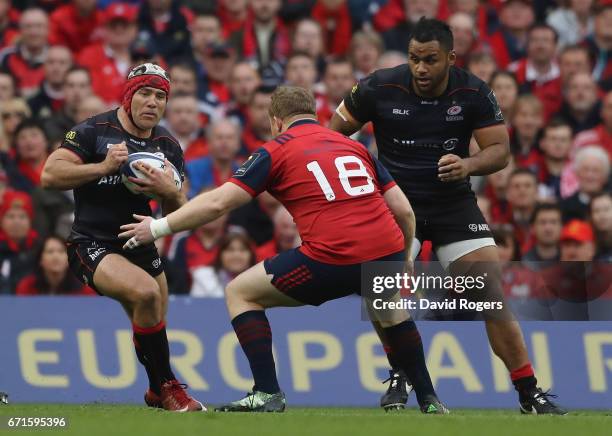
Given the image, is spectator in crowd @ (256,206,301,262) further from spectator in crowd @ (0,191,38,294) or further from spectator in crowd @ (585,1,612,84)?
spectator in crowd @ (585,1,612,84)

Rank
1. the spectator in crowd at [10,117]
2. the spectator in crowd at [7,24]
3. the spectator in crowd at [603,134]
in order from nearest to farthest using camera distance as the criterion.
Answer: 1. the spectator in crowd at [10,117]
2. the spectator in crowd at [603,134]
3. the spectator in crowd at [7,24]

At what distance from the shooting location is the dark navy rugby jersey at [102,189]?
32.1 feet

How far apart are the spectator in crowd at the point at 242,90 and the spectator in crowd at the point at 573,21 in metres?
4.08

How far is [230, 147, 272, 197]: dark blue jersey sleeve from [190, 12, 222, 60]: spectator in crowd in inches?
310

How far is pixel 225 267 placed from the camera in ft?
43.9

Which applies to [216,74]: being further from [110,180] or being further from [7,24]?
[110,180]

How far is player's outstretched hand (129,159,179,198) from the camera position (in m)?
9.52

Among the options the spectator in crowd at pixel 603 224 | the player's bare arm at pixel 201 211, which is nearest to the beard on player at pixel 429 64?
the player's bare arm at pixel 201 211

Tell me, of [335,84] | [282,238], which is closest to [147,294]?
[282,238]

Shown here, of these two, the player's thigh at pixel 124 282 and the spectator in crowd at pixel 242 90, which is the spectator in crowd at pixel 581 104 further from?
the player's thigh at pixel 124 282

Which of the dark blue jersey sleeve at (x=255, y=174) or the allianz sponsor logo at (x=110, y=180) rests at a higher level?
the allianz sponsor logo at (x=110, y=180)

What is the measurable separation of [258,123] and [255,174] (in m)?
6.65

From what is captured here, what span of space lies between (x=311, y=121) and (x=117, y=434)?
2657 mm

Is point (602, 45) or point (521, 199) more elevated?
point (602, 45)
